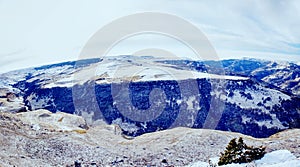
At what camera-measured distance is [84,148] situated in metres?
45.5

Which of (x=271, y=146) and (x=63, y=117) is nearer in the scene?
(x=271, y=146)

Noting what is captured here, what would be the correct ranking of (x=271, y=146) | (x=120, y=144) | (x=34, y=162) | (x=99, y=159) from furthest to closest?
(x=120, y=144)
(x=271, y=146)
(x=99, y=159)
(x=34, y=162)

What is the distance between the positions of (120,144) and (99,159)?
8.03 meters

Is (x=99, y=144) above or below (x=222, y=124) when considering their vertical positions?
above

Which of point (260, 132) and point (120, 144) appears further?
point (260, 132)

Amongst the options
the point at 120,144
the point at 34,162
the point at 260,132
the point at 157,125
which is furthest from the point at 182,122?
the point at 34,162

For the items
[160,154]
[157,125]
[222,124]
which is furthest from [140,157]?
[222,124]

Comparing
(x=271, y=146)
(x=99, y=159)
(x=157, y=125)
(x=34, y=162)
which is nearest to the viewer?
(x=34, y=162)

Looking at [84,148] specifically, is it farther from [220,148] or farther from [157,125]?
[157,125]

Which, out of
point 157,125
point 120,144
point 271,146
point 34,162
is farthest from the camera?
point 157,125

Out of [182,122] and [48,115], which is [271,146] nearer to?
[48,115]

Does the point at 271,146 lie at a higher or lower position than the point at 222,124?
higher

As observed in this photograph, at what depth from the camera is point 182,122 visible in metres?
198

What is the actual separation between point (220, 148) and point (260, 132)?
158005mm
